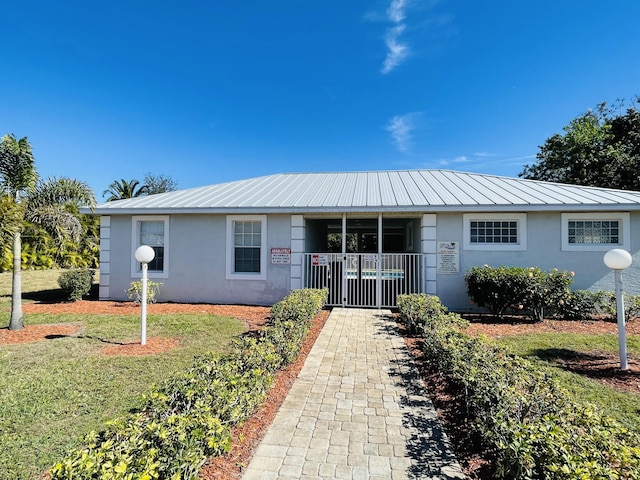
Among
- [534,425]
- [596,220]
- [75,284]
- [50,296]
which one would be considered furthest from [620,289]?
[50,296]

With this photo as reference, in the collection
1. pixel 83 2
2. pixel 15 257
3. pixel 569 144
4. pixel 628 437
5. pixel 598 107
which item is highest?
pixel 598 107

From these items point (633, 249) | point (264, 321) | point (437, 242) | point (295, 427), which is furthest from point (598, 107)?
point (295, 427)

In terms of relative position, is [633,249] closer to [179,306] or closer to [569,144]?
[179,306]

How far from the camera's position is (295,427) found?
11.0 ft

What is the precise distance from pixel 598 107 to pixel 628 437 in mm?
32769

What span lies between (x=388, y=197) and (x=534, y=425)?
8.45m

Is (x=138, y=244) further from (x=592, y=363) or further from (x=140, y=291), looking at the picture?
(x=592, y=363)

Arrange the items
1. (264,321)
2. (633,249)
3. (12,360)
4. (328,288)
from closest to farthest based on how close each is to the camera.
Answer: (12,360), (264,321), (633,249), (328,288)

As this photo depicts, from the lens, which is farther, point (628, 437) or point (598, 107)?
point (598, 107)

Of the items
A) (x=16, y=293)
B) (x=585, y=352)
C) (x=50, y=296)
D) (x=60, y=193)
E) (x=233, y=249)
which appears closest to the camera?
(x=585, y=352)

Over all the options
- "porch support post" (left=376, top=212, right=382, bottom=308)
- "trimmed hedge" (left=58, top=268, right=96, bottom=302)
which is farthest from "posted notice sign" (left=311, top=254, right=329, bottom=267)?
"trimmed hedge" (left=58, top=268, right=96, bottom=302)

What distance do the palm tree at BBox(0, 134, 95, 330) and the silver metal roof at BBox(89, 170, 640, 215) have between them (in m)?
1.95

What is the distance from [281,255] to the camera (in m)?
10.1

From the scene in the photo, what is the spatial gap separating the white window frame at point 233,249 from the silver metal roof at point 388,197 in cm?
46
